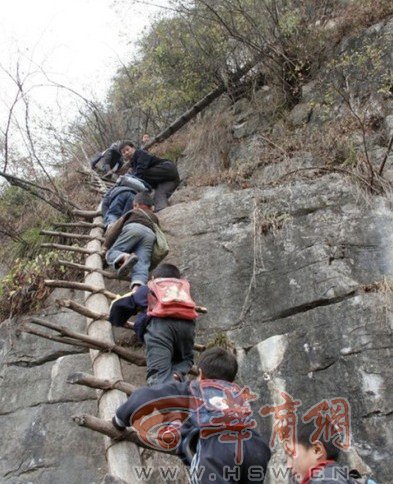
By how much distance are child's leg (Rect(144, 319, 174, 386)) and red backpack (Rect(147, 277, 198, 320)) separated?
3.2 inches

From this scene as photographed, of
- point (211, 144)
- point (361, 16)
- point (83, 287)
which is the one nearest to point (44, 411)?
point (83, 287)

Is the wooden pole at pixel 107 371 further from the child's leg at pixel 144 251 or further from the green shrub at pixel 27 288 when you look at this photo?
the green shrub at pixel 27 288

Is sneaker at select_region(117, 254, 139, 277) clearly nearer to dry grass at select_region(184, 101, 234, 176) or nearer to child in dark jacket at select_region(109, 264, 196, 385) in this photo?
child in dark jacket at select_region(109, 264, 196, 385)

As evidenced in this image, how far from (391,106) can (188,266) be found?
334 cm

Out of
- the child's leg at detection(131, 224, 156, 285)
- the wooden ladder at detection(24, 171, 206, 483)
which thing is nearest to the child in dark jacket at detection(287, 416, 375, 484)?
the wooden ladder at detection(24, 171, 206, 483)

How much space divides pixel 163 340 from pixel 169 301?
0.26m

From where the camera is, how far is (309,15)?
337 inches

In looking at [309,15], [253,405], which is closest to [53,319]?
[253,405]

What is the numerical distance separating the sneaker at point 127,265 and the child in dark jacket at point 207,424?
1707 mm

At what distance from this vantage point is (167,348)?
362 centimetres

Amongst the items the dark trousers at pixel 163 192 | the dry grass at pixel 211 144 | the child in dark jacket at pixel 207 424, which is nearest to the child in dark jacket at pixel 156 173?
the dark trousers at pixel 163 192

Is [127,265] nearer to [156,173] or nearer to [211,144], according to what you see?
[156,173]

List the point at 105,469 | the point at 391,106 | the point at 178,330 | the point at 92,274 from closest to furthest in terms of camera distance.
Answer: the point at 178,330
the point at 105,469
the point at 92,274
the point at 391,106

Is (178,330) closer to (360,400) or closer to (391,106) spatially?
(360,400)
